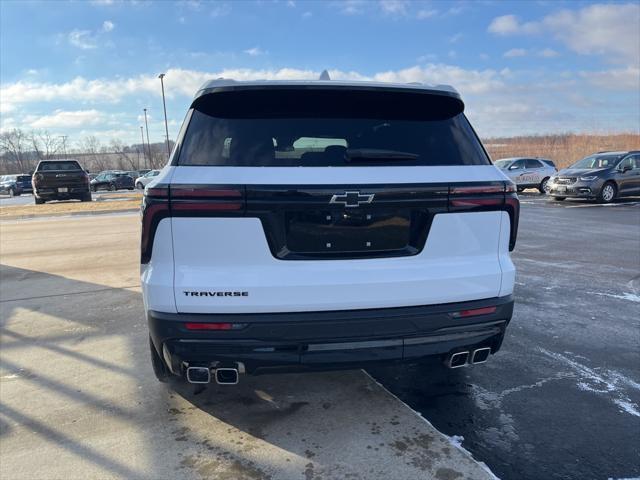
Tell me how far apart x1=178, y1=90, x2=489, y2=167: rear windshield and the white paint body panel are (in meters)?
0.10

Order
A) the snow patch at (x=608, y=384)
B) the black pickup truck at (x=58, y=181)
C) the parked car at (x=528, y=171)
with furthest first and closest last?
1. the parked car at (x=528, y=171)
2. the black pickup truck at (x=58, y=181)
3. the snow patch at (x=608, y=384)

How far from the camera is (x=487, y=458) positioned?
2.52 m

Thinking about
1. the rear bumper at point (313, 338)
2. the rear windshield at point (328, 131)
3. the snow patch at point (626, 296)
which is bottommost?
the snow patch at point (626, 296)

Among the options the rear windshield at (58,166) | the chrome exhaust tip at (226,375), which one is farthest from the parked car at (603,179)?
the rear windshield at (58,166)

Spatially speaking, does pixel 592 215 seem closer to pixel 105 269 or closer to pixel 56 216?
pixel 105 269

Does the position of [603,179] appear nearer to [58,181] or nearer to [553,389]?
[553,389]

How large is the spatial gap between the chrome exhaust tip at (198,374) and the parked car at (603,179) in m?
17.2

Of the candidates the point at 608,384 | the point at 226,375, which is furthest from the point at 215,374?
the point at 608,384

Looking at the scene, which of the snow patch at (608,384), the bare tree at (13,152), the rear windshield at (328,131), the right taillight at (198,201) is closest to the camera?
the right taillight at (198,201)

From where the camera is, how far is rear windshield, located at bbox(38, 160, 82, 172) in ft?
66.2

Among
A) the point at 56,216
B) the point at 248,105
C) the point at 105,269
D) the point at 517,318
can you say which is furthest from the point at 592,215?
the point at 56,216

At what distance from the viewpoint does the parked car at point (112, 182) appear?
39.9 metres

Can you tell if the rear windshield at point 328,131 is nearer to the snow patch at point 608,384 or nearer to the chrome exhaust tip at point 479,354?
the chrome exhaust tip at point 479,354

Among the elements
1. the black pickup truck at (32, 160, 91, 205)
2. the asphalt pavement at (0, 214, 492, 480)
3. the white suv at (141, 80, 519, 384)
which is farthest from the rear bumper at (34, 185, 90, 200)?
the white suv at (141, 80, 519, 384)
